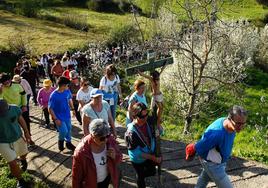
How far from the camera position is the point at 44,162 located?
9.03 metres

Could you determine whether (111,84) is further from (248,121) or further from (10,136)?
(248,121)

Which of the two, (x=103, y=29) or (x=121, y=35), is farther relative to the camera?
(x=103, y=29)

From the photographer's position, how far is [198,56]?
20.7m

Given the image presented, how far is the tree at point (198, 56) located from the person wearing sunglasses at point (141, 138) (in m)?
6.87

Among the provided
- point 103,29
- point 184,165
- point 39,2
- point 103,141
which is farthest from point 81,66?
point 39,2

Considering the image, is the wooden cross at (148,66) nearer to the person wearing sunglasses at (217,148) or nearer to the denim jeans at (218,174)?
the person wearing sunglasses at (217,148)

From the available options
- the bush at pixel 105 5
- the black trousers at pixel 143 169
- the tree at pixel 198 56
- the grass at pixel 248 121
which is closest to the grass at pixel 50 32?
the bush at pixel 105 5

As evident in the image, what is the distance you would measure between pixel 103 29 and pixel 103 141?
44.1m

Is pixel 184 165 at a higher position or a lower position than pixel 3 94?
lower

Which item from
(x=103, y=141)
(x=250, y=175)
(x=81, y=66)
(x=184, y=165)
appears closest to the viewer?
(x=103, y=141)

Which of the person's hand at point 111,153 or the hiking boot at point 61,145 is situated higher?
the person's hand at point 111,153

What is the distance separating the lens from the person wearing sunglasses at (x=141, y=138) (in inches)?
251

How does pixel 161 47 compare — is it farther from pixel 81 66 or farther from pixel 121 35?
pixel 121 35

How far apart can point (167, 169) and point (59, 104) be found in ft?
8.58
